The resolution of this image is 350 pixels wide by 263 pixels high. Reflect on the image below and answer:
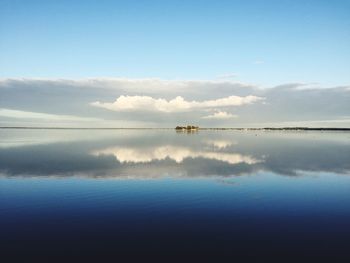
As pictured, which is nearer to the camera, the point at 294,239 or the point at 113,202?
the point at 294,239

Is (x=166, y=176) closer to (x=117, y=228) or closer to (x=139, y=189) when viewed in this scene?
(x=139, y=189)

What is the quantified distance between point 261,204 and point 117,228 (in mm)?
10923

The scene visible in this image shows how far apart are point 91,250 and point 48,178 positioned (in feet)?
66.5

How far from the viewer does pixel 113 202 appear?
76.1 feet

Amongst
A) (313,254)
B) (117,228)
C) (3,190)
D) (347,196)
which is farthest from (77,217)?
(347,196)

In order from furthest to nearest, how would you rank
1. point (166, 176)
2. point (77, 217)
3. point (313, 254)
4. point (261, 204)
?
point (166, 176), point (261, 204), point (77, 217), point (313, 254)

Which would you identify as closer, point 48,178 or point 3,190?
point 3,190

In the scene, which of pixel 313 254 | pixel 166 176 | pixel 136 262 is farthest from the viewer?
pixel 166 176

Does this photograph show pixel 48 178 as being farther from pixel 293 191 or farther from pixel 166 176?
pixel 293 191

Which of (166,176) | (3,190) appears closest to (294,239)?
(166,176)

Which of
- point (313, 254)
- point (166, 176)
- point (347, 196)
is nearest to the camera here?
point (313, 254)

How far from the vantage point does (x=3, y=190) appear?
26656 mm

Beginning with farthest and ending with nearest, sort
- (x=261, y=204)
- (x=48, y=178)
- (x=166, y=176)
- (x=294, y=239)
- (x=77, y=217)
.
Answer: (x=166, y=176), (x=48, y=178), (x=261, y=204), (x=77, y=217), (x=294, y=239)

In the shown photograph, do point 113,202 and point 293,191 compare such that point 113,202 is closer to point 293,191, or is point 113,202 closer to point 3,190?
point 3,190
